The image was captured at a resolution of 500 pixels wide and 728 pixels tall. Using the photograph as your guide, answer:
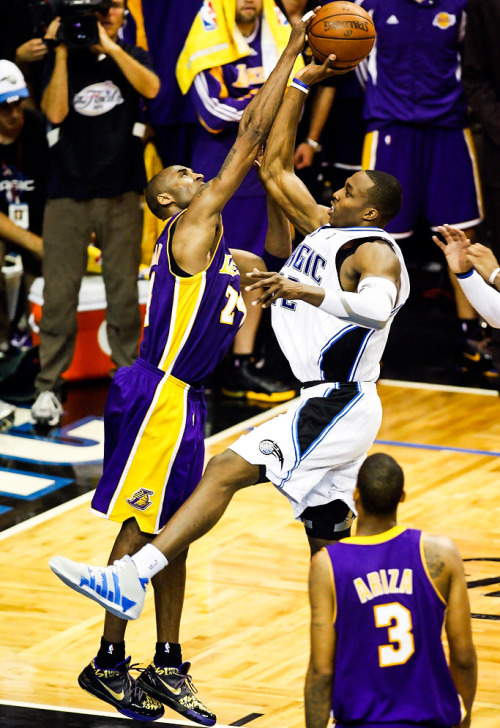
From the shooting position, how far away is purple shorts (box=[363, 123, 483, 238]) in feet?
31.4

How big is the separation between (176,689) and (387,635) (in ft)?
5.63

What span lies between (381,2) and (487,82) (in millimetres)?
903

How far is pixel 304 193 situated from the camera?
222 inches

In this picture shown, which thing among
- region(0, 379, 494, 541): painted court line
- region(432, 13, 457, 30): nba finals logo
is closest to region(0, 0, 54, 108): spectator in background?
region(432, 13, 457, 30): nba finals logo

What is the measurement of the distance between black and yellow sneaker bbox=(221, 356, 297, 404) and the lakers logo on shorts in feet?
13.4

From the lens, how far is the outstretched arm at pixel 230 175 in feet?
16.5

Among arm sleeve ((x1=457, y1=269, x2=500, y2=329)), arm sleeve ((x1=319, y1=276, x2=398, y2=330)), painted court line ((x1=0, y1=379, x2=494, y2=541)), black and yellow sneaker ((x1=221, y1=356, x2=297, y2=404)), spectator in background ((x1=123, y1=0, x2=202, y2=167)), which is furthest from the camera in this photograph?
spectator in background ((x1=123, y1=0, x2=202, y2=167))

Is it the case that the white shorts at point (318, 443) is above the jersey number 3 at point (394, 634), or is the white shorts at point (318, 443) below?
below

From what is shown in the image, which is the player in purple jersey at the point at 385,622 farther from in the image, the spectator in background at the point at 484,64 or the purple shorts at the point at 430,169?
the spectator in background at the point at 484,64

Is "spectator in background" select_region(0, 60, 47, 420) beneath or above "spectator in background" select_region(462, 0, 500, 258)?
beneath

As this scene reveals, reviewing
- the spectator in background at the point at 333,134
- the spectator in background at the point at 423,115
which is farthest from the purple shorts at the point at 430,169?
the spectator in background at the point at 333,134

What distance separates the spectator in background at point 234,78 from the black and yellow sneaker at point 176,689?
13.9 ft

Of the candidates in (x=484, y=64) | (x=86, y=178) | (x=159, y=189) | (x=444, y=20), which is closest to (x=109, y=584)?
(x=159, y=189)

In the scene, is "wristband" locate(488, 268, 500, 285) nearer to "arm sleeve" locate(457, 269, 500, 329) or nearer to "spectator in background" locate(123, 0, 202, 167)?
"arm sleeve" locate(457, 269, 500, 329)
